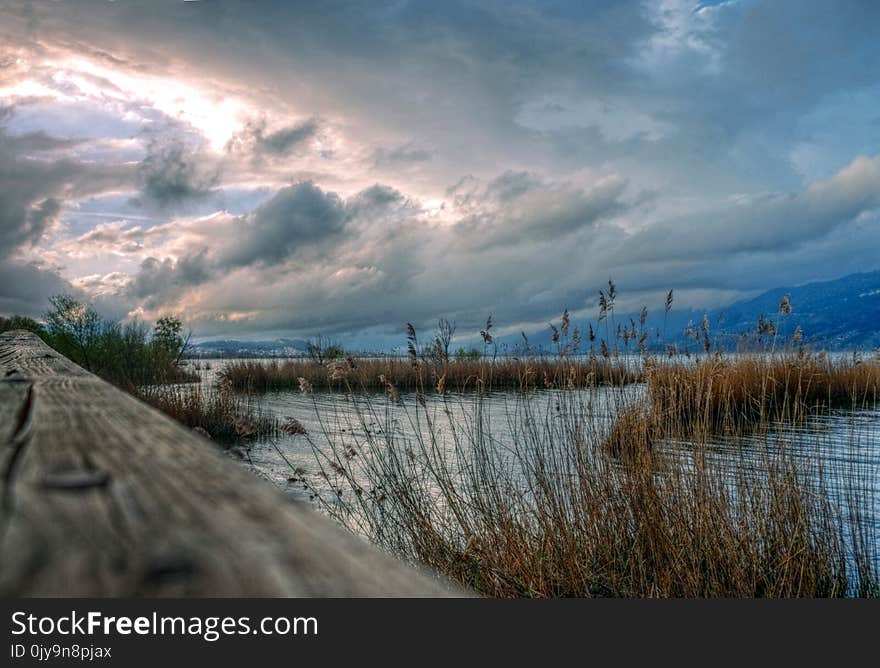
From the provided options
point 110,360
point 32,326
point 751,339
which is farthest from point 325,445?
point 32,326

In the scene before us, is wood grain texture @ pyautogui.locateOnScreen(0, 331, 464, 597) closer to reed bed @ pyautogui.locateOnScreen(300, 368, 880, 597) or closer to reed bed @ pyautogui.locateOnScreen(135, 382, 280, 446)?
reed bed @ pyautogui.locateOnScreen(300, 368, 880, 597)

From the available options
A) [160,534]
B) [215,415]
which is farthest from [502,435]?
[160,534]

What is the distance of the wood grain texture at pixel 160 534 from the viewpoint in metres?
0.43

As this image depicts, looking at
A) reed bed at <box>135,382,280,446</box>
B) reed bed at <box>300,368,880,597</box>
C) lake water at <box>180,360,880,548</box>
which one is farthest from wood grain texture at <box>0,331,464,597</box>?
reed bed at <box>135,382,280,446</box>

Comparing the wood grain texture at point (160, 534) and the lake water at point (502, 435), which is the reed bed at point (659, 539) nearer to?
the lake water at point (502, 435)

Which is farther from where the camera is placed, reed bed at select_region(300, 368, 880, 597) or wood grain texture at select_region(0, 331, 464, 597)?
reed bed at select_region(300, 368, 880, 597)

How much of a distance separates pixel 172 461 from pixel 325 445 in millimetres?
11030

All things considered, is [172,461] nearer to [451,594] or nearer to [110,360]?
[451,594]

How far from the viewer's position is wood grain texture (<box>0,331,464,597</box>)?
426 mm

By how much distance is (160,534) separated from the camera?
1.57 ft

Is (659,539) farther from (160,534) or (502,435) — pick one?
(502,435)

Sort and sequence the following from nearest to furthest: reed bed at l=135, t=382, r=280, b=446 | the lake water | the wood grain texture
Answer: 1. the wood grain texture
2. the lake water
3. reed bed at l=135, t=382, r=280, b=446

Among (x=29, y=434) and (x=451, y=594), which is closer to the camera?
(x=451, y=594)

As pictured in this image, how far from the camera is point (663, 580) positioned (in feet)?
12.8
